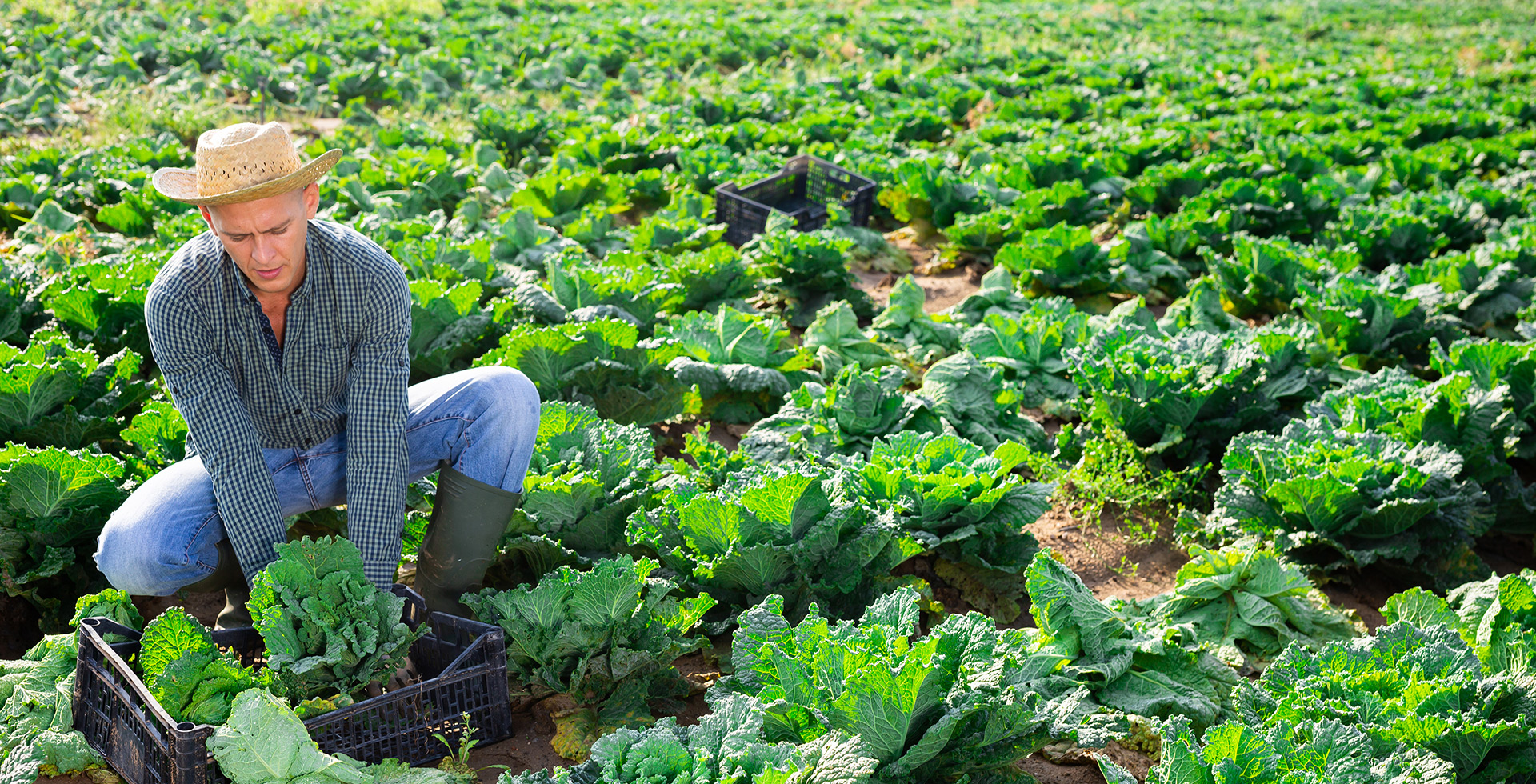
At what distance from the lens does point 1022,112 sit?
458 inches

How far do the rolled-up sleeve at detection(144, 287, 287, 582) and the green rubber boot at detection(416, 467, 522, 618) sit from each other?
1.47 feet

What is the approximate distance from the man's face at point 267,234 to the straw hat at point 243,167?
0.03 m

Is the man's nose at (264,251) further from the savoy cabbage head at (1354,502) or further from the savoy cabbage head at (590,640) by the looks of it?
the savoy cabbage head at (1354,502)

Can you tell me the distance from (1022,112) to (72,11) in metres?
11.6

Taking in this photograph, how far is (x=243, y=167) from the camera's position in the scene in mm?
2535

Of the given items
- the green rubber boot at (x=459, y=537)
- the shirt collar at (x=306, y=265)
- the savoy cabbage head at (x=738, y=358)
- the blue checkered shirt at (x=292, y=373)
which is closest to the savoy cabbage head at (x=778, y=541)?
the green rubber boot at (x=459, y=537)

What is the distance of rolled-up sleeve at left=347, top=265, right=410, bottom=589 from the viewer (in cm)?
282

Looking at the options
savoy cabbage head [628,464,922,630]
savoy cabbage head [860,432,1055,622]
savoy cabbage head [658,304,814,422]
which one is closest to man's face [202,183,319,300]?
savoy cabbage head [628,464,922,630]

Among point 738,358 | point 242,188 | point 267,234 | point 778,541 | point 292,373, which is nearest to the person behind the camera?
point 242,188

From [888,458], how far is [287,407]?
193cm

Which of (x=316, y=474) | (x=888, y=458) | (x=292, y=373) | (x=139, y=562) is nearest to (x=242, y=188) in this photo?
(x=292, y=373)

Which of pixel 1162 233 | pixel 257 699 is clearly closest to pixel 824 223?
pixel 1162 233

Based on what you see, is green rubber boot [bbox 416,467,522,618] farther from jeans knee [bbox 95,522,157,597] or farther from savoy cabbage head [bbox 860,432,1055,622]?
savoy cabbage head [bbox 860,432,1055,622]

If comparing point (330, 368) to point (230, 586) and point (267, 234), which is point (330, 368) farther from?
point (230, 586)
